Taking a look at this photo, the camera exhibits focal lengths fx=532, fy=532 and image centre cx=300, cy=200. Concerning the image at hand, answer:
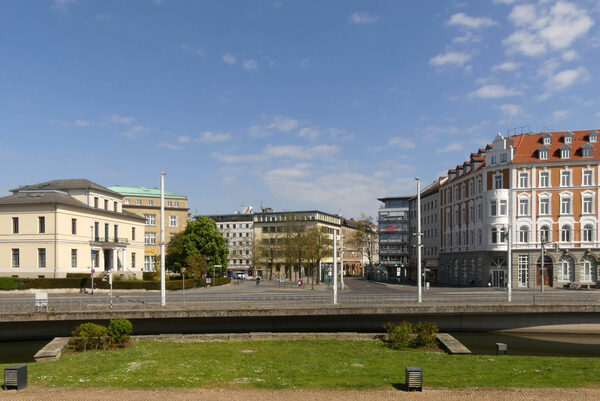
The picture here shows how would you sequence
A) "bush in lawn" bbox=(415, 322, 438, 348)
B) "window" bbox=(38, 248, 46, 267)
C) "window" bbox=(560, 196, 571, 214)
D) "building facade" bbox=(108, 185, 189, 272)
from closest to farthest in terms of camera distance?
"bush in lawn" bbox=(415, 322, 438, 348)
"window" bbox=(38, 248, 46, 267)
"window" bbox=(560, 196, 571, 214)
"building facade" bbox=(108, 185, 189, 272)

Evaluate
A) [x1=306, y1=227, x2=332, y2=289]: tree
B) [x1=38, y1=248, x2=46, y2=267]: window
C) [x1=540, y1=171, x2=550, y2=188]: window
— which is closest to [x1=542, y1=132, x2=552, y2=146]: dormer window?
[x1=540, y1=171, x2=550, y2=188]: window

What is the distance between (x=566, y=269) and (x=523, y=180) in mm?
12789

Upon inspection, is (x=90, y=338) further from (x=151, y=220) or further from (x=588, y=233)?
(x=151, y=220)

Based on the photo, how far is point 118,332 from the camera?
28906 millimetres

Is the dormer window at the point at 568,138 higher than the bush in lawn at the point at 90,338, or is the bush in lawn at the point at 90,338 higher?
the dormer window at the point at 568,138

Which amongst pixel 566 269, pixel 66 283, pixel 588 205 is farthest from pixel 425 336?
pixel 588 205

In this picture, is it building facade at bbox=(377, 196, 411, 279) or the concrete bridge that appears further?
building facade at bbox=(377, 196, 411, 279)

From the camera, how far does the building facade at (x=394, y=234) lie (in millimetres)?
130375

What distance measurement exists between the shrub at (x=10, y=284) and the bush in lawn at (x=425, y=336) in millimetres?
50804

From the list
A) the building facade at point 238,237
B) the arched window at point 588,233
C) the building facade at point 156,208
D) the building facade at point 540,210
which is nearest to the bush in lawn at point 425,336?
the building facade at point 540,210

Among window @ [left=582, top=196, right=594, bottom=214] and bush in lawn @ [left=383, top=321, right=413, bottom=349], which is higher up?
window @ [left=582, top=196, right=594, bottom=214]

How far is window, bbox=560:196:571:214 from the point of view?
69.9m

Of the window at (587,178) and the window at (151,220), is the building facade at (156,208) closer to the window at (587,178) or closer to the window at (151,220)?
the window at (151,220)

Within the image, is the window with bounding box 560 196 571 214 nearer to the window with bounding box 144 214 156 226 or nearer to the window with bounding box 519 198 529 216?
the window with bounding box 519 198 529 216
